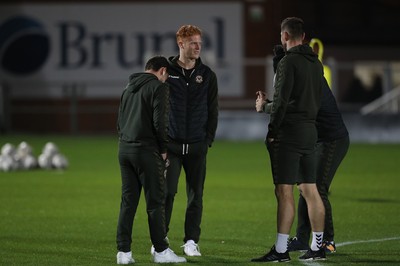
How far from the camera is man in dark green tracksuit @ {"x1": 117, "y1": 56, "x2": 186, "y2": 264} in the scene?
1030 centimetres

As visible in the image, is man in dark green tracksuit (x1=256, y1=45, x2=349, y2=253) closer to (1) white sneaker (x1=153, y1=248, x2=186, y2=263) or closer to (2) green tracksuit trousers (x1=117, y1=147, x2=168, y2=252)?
(1) white sneaker (x1=153, y1=248, x2=186, y2=263)

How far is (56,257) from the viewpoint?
36.9 ft

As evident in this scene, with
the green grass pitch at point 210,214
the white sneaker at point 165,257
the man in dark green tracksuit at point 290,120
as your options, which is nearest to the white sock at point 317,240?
the green grass pitch at point 210,214

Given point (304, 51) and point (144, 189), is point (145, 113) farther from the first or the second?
point (304, 51)

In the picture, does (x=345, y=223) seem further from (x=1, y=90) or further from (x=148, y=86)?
(x=1, y=90)

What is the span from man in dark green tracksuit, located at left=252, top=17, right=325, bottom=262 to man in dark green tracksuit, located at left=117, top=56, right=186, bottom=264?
39.3 inches

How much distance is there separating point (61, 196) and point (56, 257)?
6.27 m

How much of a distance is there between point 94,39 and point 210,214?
961 inches

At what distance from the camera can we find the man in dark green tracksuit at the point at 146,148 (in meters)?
10.3

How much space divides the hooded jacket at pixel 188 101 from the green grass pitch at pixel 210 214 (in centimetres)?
121

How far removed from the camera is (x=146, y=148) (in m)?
10.4

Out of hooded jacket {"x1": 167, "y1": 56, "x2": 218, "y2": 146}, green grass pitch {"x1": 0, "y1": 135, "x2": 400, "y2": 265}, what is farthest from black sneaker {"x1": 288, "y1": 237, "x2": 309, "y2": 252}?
hooded jacket {"x1": 167, "y1": 56, "x2": 218, "y2": 146}

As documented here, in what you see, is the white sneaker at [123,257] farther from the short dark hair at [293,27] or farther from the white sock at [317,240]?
the short dark hair at [293,27]

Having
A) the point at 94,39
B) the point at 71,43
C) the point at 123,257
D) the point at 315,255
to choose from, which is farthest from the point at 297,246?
the point at 71,43
